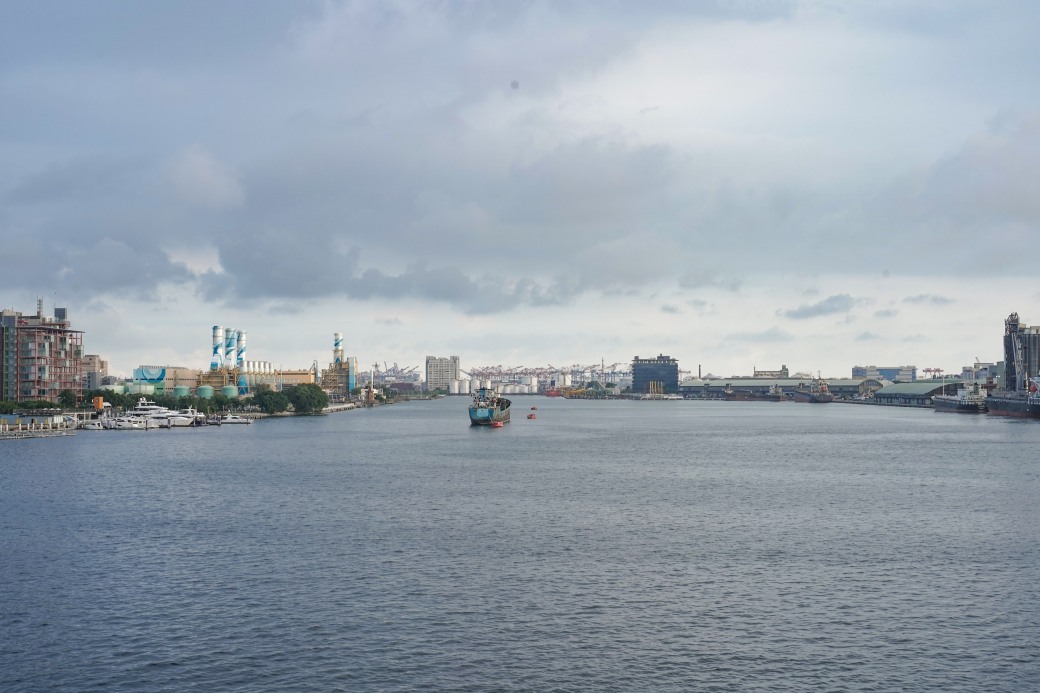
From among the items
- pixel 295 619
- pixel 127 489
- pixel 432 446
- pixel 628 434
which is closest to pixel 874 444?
pixel 628 434

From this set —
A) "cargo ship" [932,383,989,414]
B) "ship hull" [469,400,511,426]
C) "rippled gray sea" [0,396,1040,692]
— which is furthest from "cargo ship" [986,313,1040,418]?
"rippled gray sea" [0,396,1040,692]

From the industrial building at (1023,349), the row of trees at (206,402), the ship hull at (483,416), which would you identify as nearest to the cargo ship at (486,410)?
the ship hull at (483,416)

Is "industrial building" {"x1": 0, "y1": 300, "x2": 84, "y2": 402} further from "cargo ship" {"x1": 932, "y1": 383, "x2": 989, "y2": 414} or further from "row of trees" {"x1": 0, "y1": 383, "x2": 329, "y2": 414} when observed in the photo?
"cargo ship" {"x1": 932, "y1": 383, "x2": 989, "y2": 414}

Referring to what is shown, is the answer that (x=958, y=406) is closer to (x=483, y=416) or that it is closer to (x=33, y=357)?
(x=483, y=416)

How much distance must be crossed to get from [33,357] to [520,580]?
11601 cm

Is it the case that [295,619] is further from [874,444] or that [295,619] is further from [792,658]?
[874,444]

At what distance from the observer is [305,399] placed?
503 ft

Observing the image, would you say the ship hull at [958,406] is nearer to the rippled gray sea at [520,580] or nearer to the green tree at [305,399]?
the rippled gray sea at [520,580]

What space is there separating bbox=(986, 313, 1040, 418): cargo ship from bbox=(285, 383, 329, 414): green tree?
108 metres

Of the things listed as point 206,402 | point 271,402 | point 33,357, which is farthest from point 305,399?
point 33,357

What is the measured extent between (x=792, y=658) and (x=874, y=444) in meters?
65.5

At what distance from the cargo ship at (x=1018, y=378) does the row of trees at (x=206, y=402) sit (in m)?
108

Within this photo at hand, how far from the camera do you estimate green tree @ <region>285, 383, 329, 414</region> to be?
153m

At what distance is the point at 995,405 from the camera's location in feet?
467
